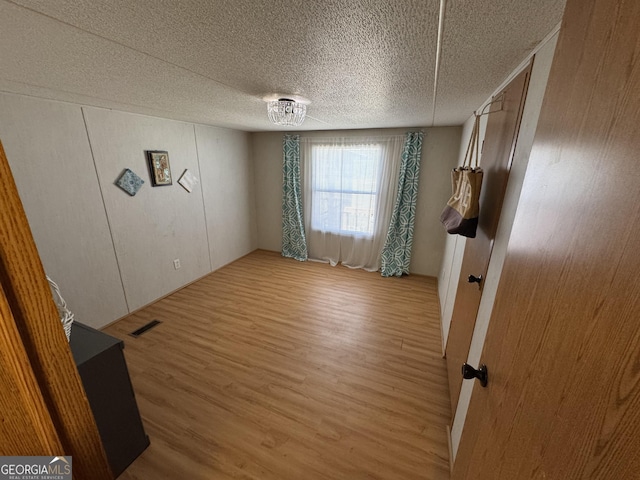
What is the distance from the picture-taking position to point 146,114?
2.60 meters

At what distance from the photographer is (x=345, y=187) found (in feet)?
12.6

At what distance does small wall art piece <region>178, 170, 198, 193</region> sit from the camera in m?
3.19

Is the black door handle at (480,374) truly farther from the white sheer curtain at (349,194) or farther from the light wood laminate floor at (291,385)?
the white sheer curtain at (349,194)

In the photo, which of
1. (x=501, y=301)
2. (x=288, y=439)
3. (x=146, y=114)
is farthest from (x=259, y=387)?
→ (x=146, y=114)

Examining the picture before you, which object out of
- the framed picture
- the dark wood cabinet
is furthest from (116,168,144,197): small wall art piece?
the dark wood cabinet

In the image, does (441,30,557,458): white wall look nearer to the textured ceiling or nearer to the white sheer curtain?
the textured ceiling

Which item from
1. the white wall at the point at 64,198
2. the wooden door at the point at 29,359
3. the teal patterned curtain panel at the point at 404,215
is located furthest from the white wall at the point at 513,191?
the white wall at the point at 64,198

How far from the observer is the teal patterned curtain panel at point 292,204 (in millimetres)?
3954

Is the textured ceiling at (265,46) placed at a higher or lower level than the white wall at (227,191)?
higher

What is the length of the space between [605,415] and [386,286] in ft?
10.4

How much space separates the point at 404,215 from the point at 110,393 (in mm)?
3381

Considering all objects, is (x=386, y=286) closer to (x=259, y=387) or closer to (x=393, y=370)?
(x=393, y=370)

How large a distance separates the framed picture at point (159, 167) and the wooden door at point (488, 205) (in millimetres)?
3124

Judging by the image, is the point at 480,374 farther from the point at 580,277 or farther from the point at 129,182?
the point at 129,182
